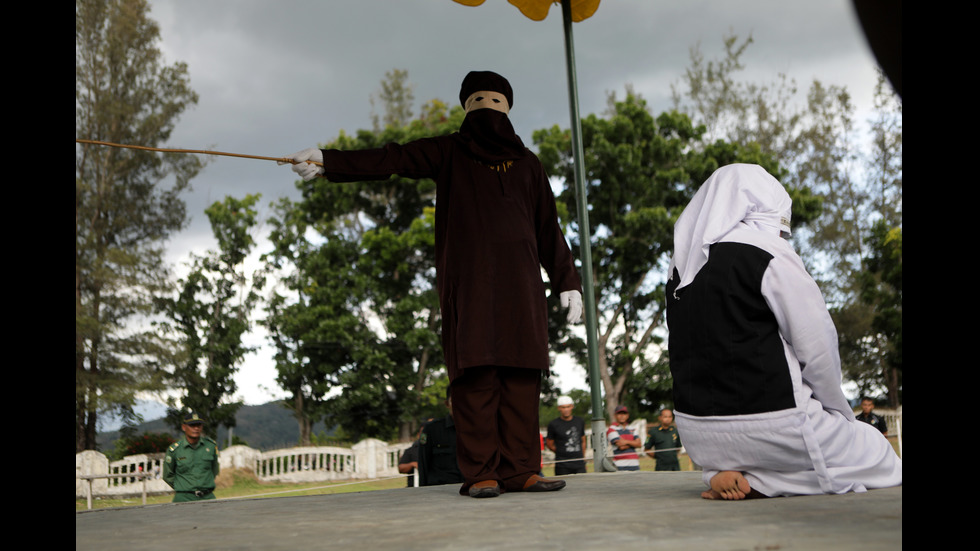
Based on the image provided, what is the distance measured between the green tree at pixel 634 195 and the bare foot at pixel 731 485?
18.3 metres

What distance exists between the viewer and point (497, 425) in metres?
3.23

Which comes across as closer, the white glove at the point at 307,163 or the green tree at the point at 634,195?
the white glove at the point at 307,163

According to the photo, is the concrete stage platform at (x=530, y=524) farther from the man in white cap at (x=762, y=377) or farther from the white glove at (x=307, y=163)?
the white glove at (x=307, y=163)

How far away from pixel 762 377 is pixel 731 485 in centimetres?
37

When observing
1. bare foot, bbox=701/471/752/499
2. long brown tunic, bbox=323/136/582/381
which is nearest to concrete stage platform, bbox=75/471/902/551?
bare foot, bbox=701/471/752/499

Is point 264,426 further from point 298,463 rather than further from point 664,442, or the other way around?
point 664,442

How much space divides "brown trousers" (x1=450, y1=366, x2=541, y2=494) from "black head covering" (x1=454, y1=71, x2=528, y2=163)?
978mm

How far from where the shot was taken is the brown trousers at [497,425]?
3.09 metres

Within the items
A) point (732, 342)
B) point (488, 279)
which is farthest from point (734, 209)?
point (488, 279)

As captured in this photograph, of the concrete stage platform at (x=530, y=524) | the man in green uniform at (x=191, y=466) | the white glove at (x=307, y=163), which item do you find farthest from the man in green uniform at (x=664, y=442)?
the white glove at (x=307, y=163)

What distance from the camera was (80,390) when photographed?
62.4ft

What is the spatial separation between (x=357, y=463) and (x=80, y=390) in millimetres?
7272

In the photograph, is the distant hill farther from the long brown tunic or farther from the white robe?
the white robe

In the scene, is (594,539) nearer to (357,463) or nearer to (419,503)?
(419,503)
